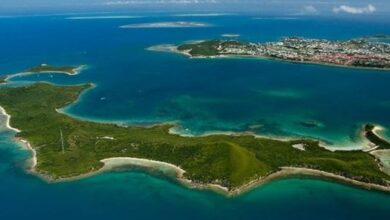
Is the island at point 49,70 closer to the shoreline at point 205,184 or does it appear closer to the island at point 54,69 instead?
the island at point 54,69

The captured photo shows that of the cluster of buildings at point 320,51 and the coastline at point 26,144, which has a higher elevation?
the cluster of buildings at point 320,51

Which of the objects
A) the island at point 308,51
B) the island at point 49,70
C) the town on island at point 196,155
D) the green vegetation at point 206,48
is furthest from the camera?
the green vegetation at point 206,48

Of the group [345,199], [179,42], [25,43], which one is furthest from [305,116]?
[25,43]

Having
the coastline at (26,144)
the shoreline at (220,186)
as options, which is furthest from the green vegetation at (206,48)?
the shoreline at (220,186)

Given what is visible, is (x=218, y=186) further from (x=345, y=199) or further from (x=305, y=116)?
(x=305, y=116)

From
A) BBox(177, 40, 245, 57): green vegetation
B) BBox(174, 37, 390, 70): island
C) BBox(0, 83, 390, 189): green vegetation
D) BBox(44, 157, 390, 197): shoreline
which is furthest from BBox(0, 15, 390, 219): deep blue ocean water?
BBox(177, 40, 245, 57): green vegetation

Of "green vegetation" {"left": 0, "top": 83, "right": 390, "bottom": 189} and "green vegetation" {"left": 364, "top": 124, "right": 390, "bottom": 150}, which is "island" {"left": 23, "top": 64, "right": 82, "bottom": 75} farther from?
"green vegetation" {"left": 364, "top": 124, "right": 390, "bottom": 150}
